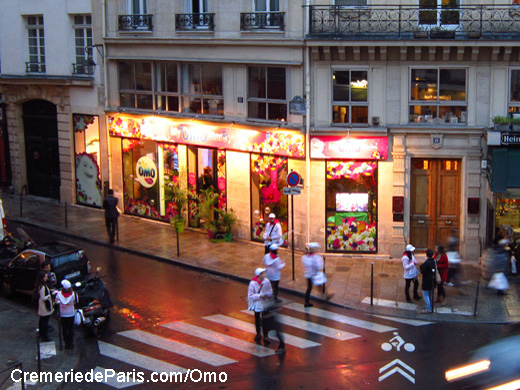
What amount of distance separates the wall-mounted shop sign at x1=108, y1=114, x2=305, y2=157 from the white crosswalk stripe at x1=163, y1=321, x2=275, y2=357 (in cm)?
733

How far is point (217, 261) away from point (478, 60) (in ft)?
31.0

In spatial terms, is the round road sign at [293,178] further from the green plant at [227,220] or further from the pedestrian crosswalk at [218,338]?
the green plant at [227,220]

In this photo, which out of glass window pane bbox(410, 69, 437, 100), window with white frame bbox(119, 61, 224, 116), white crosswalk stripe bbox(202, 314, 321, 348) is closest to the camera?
white crosswalk stripe bbox(202, 314, 321, 348)

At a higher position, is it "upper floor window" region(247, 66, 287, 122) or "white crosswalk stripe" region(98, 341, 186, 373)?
"upper floor window" region(247, 66, 287, 122)

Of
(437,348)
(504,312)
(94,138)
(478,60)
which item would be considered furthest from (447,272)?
(94,138)

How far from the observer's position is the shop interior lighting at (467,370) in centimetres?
1222

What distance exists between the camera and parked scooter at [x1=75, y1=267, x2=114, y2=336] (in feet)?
50.5

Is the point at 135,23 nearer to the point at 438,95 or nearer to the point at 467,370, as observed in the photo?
the point at 438,95

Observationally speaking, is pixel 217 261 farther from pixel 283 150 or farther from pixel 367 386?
pixel 367 386

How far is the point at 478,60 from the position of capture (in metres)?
20.1

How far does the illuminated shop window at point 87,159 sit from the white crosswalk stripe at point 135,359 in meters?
13.4

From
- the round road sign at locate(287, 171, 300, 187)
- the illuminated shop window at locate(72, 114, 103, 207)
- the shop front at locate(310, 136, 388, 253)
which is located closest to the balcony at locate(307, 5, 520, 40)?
the shop front at locate(310, 136, 388, 253)

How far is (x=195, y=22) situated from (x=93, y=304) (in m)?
11.3

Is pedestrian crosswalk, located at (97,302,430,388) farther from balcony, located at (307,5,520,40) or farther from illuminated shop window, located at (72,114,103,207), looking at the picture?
illuminated shop window, located at (72,114,103,207)
